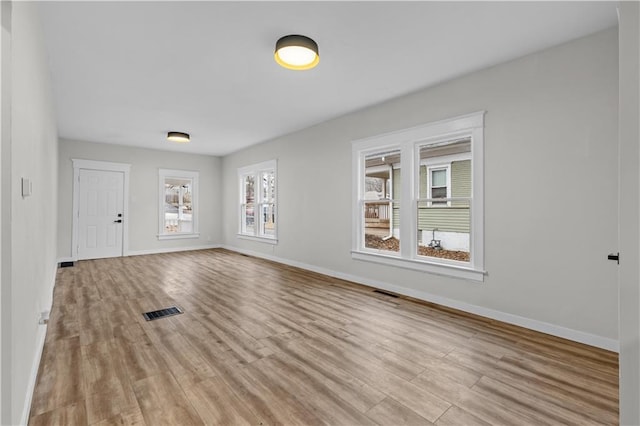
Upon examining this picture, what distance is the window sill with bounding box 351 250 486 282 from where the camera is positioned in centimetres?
341

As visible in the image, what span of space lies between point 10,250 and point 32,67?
4.77 feet

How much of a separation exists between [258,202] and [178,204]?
2.58 meters

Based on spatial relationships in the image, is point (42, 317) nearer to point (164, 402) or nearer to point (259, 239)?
point (164, 402)

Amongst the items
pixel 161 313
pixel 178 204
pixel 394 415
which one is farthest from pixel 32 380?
pixel 178 204

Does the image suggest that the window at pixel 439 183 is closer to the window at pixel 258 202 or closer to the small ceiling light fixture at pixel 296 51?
the small ceiling light fixture at pixel 296 51

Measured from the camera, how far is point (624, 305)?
1.04 metres

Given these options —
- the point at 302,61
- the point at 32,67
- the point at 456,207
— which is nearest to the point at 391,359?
the point at 456,207

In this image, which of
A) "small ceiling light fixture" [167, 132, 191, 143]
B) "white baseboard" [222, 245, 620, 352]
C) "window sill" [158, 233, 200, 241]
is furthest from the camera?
"window sill" [158, 233, 200, 241]

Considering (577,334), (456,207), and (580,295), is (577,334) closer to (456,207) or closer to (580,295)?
(580,295)

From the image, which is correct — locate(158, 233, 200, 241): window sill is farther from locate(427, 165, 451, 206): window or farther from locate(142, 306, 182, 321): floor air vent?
locate(427, 165, 451, 206): window

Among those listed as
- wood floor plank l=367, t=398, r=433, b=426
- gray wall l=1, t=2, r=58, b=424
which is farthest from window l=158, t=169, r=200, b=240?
wood floor plank l=367, t=398, r=433, b=426

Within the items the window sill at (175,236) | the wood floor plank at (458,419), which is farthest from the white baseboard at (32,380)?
the window sill at (175,236)

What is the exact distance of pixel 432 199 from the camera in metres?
3.89

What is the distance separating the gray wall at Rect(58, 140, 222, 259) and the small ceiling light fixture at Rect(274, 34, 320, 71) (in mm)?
5219
